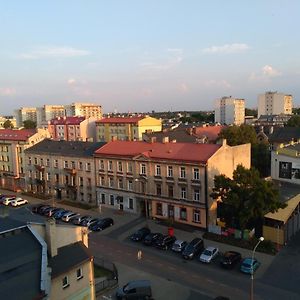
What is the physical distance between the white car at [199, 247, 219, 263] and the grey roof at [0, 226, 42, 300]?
804 inches

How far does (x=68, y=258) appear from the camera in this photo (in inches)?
1017

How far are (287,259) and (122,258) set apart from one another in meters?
17.9

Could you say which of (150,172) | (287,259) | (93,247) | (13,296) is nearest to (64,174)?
(150,172)

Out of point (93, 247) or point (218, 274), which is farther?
point (93, 247)

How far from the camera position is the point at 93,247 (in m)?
44.2

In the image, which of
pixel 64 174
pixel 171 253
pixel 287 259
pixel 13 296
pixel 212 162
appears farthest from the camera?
pixel 64 174

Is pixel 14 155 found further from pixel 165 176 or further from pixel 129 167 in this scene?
pixel 165 176

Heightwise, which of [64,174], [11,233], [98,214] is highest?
[11,233]

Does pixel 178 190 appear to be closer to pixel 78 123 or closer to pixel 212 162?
pixel 212 162

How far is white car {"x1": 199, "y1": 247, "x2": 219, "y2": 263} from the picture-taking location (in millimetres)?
38844

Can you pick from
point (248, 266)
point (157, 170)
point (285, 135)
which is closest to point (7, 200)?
point (157, 170)

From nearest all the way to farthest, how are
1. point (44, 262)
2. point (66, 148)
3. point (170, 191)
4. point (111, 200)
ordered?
Result: point (44, 262), point (170, 191), point (111, 200), point (66, 148)

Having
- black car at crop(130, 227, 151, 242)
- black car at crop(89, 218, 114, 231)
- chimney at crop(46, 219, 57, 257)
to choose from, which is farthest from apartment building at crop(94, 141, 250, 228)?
chimney at crop(46, 219, 57, 257)

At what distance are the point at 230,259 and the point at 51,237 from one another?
65.7 feet
